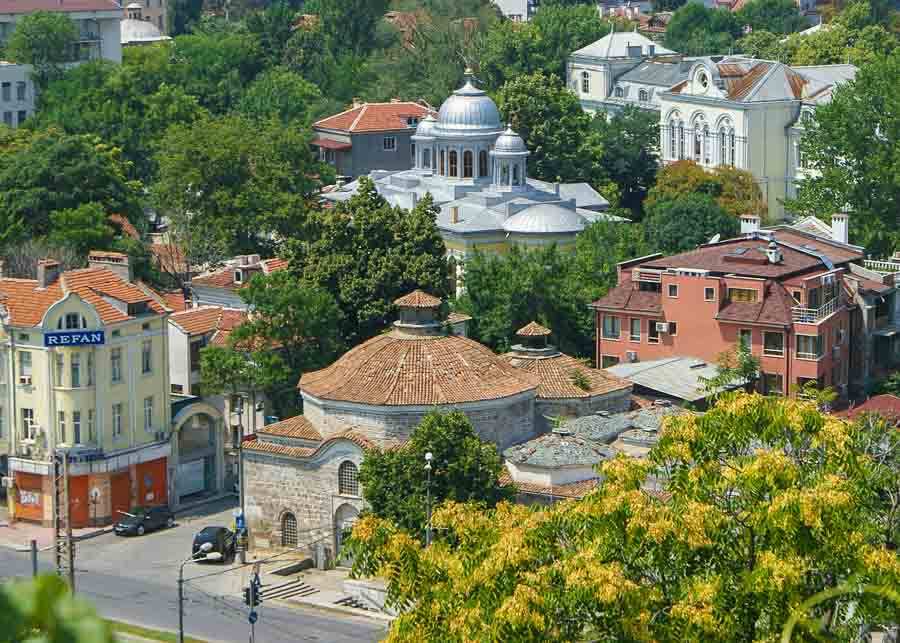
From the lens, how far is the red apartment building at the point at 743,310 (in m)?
67.7

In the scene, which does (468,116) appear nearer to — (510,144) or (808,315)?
(510,144)

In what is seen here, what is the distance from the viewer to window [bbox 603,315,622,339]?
72.6 metres

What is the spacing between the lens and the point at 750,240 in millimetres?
74500

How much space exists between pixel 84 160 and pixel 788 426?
60.9 m

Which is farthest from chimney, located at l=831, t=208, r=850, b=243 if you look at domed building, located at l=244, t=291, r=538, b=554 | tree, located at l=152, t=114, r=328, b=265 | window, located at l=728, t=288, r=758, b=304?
domed building, located at l=244, t=291, r=538, b=554

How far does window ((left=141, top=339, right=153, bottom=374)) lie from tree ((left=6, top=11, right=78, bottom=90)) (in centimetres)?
6996

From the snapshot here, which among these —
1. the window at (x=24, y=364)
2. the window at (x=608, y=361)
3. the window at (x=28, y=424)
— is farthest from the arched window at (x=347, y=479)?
the window at (x=608, y=361)

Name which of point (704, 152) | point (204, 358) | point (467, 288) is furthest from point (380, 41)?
point (204, 358)

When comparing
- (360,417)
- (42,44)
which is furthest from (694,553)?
(42,44)

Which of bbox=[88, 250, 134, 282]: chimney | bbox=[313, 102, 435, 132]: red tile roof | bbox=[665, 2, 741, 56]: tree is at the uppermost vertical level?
bbox=[665, 2, 741, 56]: tree

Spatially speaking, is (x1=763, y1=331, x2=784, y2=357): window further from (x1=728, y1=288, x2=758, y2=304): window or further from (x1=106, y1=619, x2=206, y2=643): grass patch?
(x1=106, y1=619, x2=206, y2=643): grass patch

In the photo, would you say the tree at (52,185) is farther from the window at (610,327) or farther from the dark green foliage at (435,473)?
the dark green foliage at (435,473)

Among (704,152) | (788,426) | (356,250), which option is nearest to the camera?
(788,426)

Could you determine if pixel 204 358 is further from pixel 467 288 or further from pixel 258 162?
pixel 258 162
